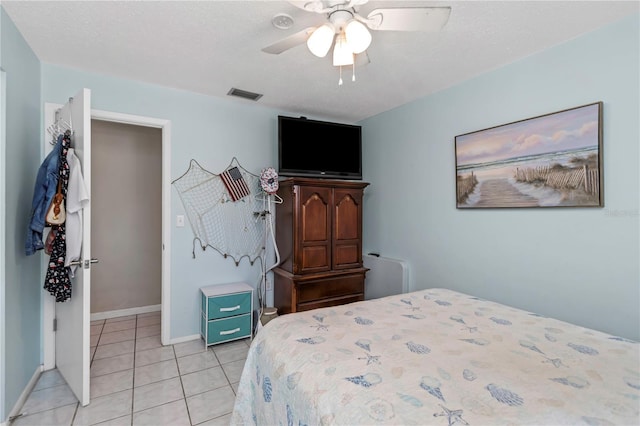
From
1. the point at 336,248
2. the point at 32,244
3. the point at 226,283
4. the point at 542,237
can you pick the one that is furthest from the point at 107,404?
the point at 542,237

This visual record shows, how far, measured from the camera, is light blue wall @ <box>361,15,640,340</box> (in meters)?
1.74

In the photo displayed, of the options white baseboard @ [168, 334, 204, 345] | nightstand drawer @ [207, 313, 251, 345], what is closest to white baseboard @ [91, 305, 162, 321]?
white baseboard @ [168, 334, 204, 345]

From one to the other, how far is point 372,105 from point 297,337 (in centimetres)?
263

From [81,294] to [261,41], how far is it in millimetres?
2003

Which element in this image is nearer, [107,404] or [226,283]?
[107,404]

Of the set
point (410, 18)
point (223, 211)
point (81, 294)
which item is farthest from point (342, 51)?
point (81, 294)

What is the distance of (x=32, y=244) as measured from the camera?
1.90 m

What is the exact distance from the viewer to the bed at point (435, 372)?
0.91 meters

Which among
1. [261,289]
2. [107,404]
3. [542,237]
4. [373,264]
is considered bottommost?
[107,404]

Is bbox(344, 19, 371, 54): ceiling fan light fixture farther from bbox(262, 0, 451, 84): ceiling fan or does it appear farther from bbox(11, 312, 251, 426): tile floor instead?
bbox(11, 312, 251, 426): tile floor

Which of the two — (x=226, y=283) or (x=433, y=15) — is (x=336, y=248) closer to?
(x=226, y=283)

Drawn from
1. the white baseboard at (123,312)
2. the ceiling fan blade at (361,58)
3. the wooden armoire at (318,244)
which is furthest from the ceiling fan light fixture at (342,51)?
the white baseboard at (123,312)

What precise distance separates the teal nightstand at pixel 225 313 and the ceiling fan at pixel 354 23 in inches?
85.7

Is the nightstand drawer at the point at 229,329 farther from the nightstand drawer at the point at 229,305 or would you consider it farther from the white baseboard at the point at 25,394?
the white baseboard at the point at 25,394
